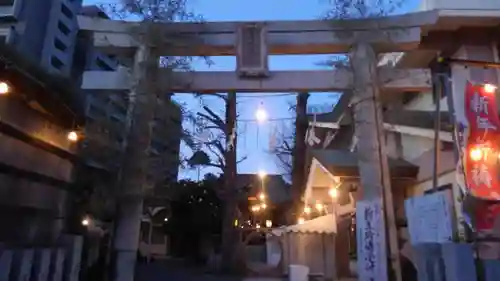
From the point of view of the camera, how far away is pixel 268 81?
9719 millimetres

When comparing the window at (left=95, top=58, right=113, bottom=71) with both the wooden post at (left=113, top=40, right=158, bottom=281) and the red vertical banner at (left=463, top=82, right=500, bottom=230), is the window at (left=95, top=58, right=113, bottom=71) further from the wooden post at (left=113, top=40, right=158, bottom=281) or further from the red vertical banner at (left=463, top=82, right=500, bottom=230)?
the red vertical banner at (left=463, top=82, right=500, bottom=230)

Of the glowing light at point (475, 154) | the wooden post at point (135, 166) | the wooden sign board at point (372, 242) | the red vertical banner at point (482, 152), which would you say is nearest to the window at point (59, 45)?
the wooden post at point (135, 166)

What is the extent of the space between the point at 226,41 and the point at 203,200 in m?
15.7

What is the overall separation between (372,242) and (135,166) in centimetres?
519

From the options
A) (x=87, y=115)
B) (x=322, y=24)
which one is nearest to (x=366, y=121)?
(x=322, y=24)

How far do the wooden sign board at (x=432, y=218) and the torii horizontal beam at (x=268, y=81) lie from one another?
3.83 meters

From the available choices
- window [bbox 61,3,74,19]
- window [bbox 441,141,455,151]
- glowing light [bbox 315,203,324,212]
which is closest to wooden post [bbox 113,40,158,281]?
window [bbox 441,141,455,151]

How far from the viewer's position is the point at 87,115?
9.93 m

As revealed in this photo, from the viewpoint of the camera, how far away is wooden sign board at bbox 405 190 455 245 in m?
5.88

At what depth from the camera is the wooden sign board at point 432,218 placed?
232 inches

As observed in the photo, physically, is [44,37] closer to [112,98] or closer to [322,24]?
[112,98]

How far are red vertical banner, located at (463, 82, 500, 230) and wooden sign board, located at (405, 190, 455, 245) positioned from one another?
3.10m

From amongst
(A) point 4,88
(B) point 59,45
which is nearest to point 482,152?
(A) point 4,88

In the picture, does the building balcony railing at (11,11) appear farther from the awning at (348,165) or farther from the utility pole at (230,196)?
the awning at (348,165)
